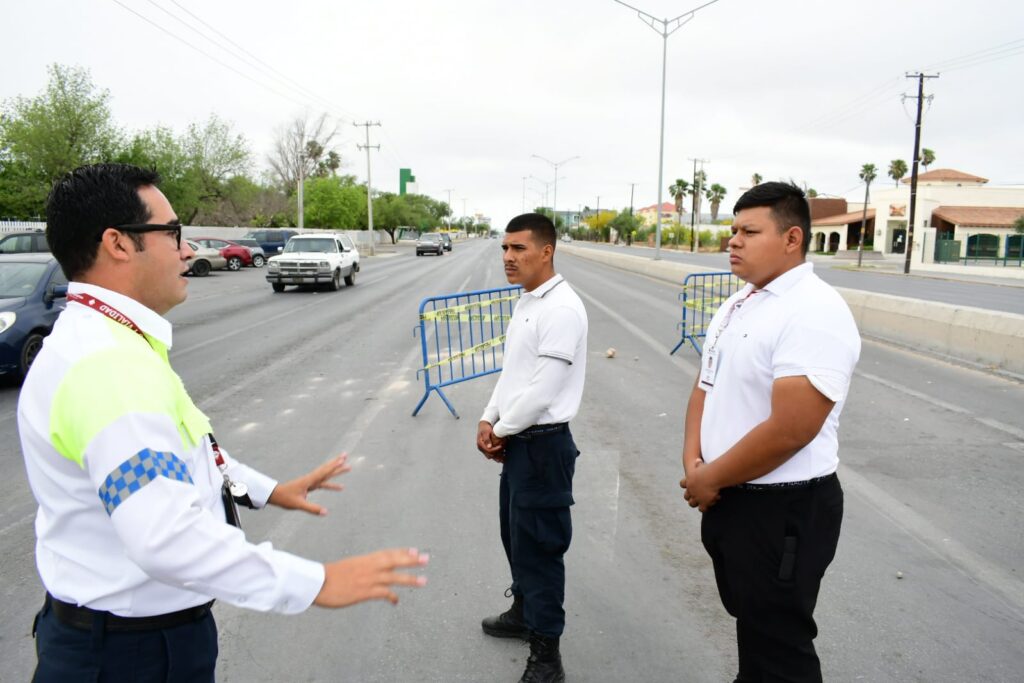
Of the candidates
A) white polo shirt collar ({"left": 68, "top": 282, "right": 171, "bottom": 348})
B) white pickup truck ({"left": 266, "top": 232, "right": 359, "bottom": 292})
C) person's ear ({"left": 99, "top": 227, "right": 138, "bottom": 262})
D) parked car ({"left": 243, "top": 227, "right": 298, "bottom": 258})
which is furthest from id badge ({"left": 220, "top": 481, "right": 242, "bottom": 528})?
parked car ({"left": 243, "top": 227, "right": 298, "bottom": 258})

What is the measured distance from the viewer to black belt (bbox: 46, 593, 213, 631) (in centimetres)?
156

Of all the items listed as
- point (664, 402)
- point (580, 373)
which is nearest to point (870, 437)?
point (664, 402)

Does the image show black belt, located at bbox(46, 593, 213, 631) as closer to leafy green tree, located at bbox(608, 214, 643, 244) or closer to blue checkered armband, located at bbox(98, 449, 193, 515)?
blue checkered armband, located at bbox(98, 449, 193, 515)

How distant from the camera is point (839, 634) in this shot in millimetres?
3375

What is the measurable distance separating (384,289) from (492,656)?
68.4 feet

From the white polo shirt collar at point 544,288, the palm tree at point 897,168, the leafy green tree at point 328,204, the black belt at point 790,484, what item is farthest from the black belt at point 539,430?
the palm tree at point 897,168

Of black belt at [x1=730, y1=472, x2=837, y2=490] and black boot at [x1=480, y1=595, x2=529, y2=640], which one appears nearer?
black belt at [x1=730, y1=472, x2=837, y2=490]

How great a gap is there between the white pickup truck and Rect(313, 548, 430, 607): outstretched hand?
70.9 feet

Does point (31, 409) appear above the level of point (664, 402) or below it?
above

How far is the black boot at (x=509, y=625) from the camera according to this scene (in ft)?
11.1

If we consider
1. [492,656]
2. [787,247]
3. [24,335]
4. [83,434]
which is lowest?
[492,656]

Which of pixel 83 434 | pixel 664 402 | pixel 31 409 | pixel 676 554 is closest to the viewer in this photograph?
pixel 83 434

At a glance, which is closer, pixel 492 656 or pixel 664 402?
pixel 492 656

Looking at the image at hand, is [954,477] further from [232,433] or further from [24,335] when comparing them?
[24,335]
